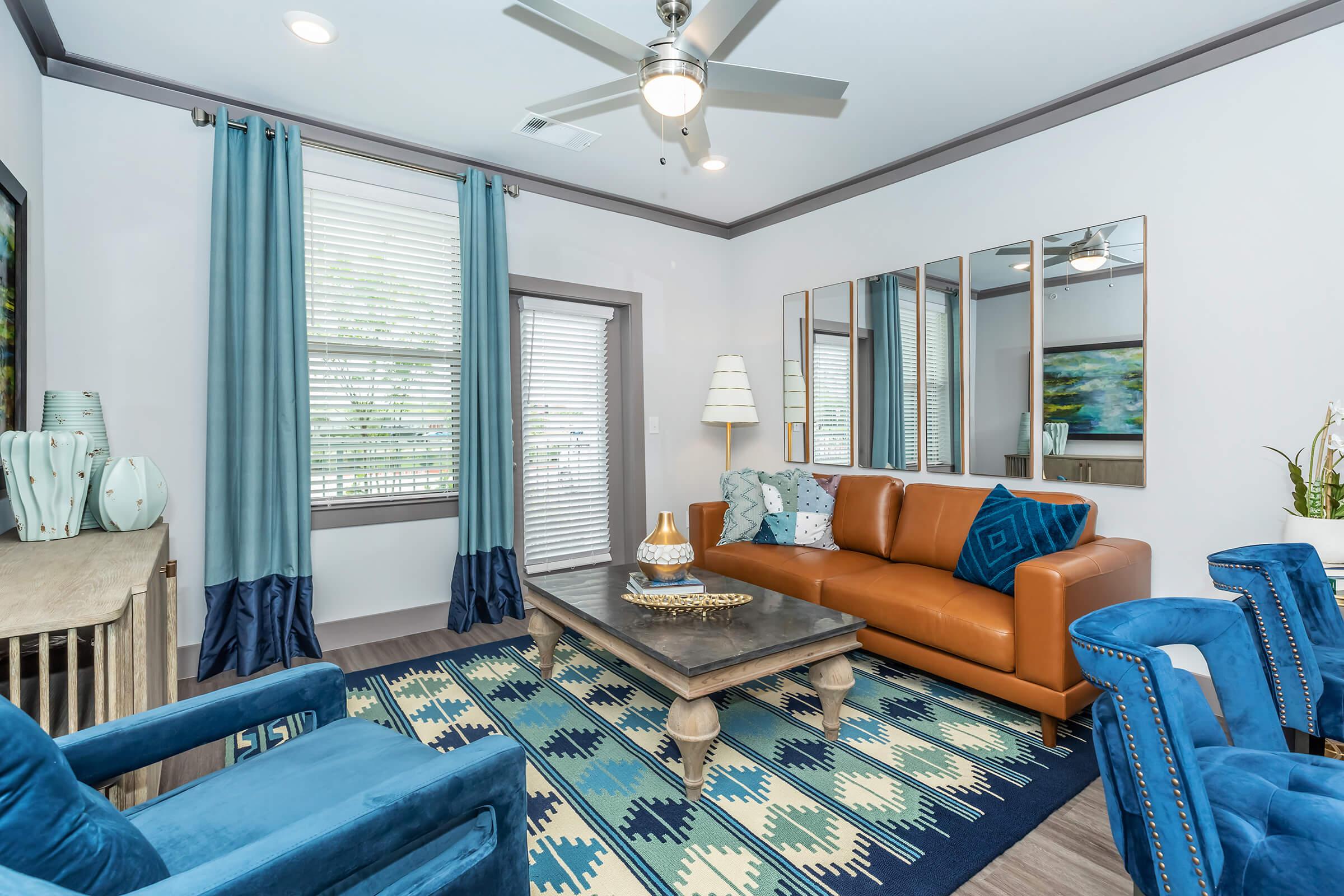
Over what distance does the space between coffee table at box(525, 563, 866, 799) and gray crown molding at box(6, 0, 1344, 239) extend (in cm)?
255

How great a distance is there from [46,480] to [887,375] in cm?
383

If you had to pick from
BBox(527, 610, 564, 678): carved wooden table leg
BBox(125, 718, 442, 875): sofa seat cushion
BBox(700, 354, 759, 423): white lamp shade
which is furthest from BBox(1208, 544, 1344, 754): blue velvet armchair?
BBox(700, 354, 759, 423): white lamp shade

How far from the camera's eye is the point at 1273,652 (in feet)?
5.34

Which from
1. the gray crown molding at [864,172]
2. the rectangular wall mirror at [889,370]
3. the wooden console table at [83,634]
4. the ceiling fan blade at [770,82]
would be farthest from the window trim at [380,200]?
the rectangular wall mirror at [889,370]

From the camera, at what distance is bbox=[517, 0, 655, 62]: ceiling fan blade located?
6.05 feet

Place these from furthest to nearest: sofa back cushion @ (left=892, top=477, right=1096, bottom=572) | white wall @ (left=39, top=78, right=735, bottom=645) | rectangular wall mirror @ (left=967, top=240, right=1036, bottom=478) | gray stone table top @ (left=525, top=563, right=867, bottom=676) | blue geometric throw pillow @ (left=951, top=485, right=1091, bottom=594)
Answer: rectangular wall mirror @ (left=967, top=240, right=1036, bottom=478) < sofa back cushion @ (left=892, top=477, right=1096, bottom=572) < white wall @ (left=39, top=78, right=735, bottom=645) < blue geometric throw pillow @ (left=951, top=485, right=1091, bottom=594) < gray stone table top @ (left=525, top=563, right=867, bottom=676)

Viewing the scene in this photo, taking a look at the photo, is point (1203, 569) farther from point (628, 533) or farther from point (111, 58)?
point (111, 58)

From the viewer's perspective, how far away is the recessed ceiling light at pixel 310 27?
2410 millimetres

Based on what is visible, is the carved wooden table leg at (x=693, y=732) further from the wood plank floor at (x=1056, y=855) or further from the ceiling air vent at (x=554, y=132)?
the ceiling air vent at (x=554, y=132)

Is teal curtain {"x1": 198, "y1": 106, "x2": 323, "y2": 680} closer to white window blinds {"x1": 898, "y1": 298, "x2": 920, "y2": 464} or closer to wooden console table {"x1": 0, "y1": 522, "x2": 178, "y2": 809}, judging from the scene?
wooden console table {"x1": 0, "y1": 522, "x2": 178, "y2": 809}

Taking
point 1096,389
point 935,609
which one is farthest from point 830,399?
point 935,609

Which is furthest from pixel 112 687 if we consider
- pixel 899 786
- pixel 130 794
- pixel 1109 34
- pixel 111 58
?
pixel 1109 34

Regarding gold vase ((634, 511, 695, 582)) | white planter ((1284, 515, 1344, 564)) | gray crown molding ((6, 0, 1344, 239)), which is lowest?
gold vase ((634, 511, 695, 582))

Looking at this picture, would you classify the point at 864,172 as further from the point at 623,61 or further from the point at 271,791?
the point at 271,791
